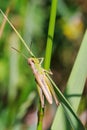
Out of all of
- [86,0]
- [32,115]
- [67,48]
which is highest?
[86,0]

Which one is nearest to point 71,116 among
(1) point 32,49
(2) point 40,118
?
(2) point 40,118

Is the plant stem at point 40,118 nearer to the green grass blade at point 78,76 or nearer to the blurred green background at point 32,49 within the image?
the green grass blade at point 78,76

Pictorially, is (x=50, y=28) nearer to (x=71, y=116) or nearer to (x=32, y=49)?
(x=71, y=116)

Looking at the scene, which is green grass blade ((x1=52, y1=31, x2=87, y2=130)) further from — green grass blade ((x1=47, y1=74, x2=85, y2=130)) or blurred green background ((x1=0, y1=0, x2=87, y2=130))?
blurred green background ((x1=0, y1=0, x2=87, y2=130))

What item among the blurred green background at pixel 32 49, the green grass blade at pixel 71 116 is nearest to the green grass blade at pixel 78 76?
the green grass blade at pixel 71 116

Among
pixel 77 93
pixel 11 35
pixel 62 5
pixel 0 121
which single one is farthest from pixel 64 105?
pixel 62 5

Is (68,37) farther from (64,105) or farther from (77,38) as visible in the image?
(64,105)

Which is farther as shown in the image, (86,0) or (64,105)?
(86,0)

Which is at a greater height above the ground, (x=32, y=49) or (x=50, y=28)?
(x=50, y=28)
